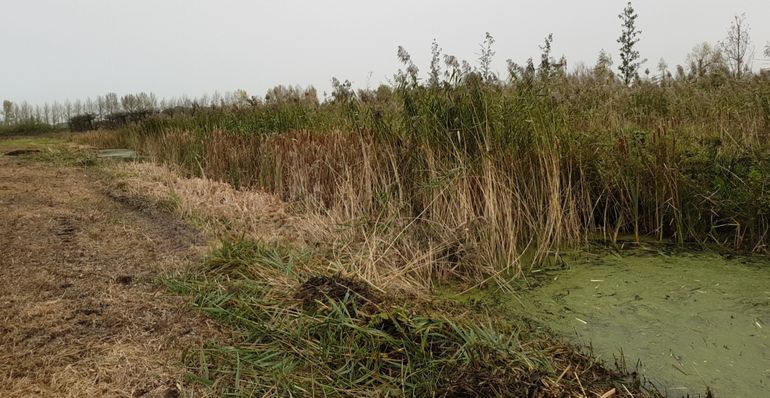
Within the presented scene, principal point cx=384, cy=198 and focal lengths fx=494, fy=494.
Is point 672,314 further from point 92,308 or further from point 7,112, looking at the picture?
point 7,112

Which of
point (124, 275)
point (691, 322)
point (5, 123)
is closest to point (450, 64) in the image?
point (691, 322)

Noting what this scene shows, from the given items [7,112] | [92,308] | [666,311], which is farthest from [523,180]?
[7,112]

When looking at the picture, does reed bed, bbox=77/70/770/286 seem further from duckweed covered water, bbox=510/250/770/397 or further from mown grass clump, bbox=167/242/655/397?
mown grass clump, bbox=167/242/655/397

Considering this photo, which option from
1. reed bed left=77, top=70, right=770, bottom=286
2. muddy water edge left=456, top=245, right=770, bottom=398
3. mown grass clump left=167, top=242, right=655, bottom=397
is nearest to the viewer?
mown grass clump left=167, top=242, right=655, bottom=397

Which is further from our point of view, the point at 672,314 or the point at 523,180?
the point at 523,180

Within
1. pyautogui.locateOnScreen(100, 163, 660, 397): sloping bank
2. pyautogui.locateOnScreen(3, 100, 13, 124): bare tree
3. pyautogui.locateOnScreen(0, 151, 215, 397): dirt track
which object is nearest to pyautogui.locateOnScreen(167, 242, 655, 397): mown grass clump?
pyautogui.locateOnScreen(100, 163, 660, 397): sloping bank

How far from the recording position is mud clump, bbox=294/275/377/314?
212 cm

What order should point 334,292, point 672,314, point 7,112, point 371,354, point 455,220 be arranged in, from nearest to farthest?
1. point 371,354
2. point 334,292
3. point 672,314
4. point 455,220
5. point 7,112

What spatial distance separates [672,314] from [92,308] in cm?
274

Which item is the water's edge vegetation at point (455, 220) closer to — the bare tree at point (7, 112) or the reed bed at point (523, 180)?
the reed bed at point (523, 180)

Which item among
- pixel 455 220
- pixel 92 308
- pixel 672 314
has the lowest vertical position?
pixel 672 314

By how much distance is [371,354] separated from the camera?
1.78m

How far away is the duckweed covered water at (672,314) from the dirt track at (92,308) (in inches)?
66.9

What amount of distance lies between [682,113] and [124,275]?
529 cm
